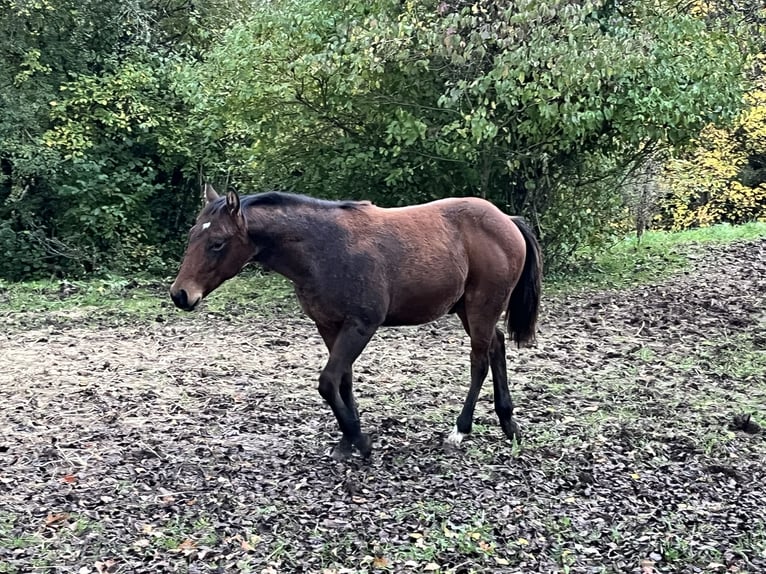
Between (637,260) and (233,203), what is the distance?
29.7 ft

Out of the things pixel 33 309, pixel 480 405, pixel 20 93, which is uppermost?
pixel 20 93

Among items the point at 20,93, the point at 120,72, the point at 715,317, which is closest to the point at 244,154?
the point at 120,72

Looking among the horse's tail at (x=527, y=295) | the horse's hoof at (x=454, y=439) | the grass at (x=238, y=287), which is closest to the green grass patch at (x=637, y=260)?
the grass at (x=238, y=287)

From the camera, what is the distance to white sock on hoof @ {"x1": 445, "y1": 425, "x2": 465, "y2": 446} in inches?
188

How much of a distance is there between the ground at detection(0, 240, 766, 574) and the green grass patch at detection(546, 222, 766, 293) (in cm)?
266

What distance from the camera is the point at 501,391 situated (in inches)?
192

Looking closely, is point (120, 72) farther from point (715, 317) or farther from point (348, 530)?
point (348, 530)

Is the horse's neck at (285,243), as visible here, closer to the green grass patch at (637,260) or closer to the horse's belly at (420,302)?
the horse's belly at (420,302)

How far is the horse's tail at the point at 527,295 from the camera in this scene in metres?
5.00

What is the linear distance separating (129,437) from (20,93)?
9065mm

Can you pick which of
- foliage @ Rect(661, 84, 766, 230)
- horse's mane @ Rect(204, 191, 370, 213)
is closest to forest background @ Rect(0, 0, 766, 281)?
horse's mane @ Rect(204, 191, 370, 213)

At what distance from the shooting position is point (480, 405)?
18.5 ft

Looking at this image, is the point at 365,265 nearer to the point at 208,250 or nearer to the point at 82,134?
A: the point at 208,250

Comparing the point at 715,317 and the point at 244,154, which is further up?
the point at 244,154
